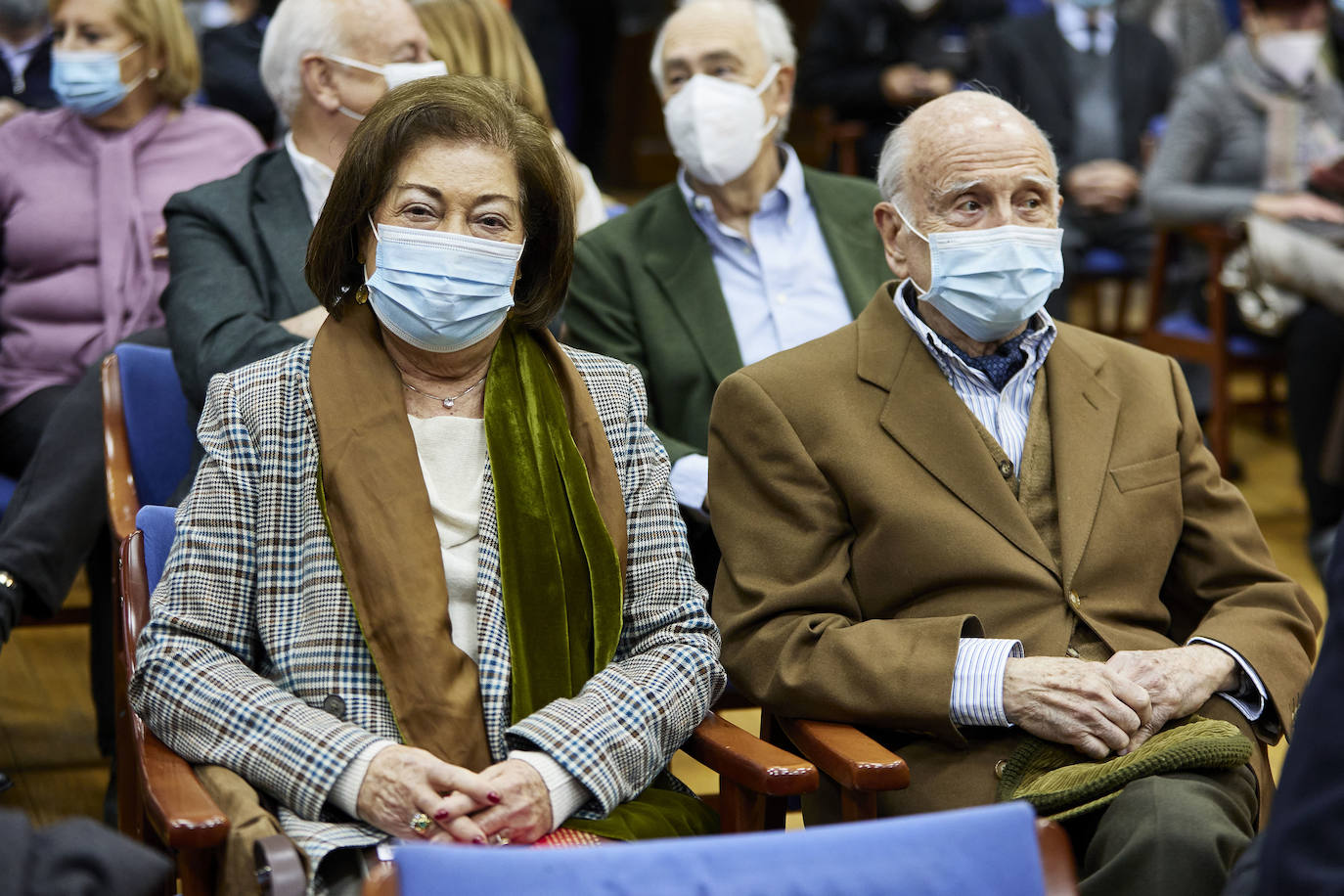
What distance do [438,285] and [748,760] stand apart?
75cm

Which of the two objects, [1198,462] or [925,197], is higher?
[925,197]

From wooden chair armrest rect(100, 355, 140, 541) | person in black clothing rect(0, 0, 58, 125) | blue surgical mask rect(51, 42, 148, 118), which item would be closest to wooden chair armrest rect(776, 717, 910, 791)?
wooden chair armrest rect(100, 355, 140, 541)

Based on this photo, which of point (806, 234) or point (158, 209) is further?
point (158, 209)

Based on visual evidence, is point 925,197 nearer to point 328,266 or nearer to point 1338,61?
point 328,266

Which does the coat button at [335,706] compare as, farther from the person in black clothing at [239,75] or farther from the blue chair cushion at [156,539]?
the person in black clothing at [239,75]

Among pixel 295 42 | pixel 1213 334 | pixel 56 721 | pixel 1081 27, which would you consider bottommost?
pixel 56 721

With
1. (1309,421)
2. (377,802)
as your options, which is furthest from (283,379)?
(1309,421)

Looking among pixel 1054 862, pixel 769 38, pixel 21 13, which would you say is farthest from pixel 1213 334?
pixel 21 13

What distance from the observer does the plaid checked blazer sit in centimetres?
187

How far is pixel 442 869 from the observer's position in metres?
1.28

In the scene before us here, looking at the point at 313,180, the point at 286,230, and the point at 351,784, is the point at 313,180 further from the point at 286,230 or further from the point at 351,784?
the point at 351,784

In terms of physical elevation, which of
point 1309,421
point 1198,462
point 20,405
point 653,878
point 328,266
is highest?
point 328,266

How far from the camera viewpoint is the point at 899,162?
2441mm

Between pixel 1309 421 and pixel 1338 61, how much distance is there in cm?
137
